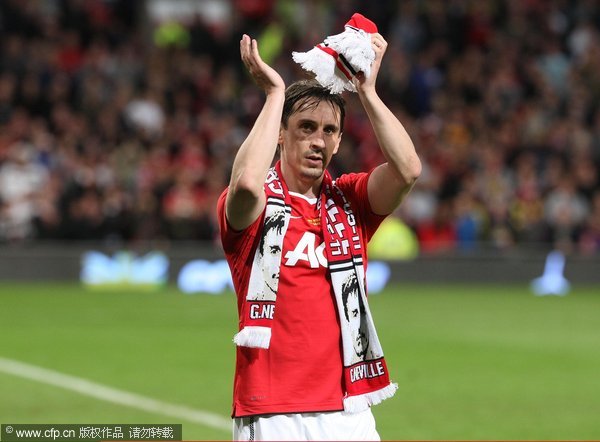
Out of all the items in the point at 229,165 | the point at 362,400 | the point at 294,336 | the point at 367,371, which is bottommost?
the point at 362,400

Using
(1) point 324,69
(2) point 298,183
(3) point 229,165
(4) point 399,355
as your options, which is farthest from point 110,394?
(3) point 229,165

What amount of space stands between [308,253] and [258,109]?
60.6ft

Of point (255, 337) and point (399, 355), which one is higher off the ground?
point (399, 355)

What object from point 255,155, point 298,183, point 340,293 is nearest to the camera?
point 255,155

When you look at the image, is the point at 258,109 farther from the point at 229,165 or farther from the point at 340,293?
the point at 340,293

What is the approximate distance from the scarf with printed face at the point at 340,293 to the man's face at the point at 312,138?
0.44ft

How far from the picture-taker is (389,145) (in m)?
4.91

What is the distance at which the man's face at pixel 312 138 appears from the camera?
16.4ft

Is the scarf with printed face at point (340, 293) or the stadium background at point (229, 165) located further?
the stadium background at point (229, 165)

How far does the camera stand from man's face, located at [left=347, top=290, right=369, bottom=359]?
4.95 m

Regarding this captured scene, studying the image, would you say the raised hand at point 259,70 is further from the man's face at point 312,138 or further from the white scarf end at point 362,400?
the white scarf end at point 362,400

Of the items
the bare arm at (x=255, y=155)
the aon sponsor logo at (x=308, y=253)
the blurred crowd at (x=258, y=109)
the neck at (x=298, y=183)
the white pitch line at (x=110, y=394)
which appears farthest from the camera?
the blurred crowd at (x=258, y=109)

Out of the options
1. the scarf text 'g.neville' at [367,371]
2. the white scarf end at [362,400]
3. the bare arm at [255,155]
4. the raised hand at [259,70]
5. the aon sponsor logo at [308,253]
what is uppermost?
the raised hand at [259,70]

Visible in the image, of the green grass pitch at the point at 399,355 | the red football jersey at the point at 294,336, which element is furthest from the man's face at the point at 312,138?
the green grass pitch at the point at 399,355
